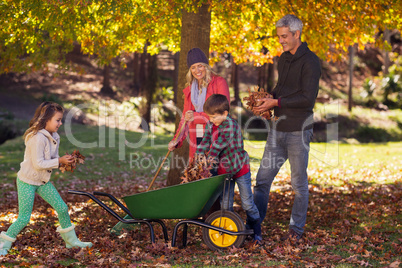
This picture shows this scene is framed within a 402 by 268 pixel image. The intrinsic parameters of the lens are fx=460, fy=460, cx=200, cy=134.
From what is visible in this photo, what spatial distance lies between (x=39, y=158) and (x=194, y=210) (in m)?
1.63

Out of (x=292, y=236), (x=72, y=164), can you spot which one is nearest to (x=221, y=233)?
(x=292, y=236)

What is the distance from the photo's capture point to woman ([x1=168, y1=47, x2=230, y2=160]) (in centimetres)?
535

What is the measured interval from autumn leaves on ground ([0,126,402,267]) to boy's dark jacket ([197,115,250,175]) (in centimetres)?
87

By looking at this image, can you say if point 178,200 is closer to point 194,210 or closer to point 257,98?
point 194,210

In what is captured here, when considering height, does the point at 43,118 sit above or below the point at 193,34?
below

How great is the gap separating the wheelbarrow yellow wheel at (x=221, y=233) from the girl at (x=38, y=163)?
154 centimetres

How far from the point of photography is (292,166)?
5.15 meters

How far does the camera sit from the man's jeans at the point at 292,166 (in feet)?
16.6

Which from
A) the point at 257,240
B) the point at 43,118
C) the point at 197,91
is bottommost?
the point at 257,240

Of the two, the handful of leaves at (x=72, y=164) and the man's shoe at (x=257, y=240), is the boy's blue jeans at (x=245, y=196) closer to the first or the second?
the man's shoe at (x=257, y=240)

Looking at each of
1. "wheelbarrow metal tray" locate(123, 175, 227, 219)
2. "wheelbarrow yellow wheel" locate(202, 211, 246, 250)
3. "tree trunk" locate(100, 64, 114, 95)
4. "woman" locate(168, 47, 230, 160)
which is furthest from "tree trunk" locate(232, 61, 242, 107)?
"wheelbarrow metal tray" locate(123, 175, 227, 219)

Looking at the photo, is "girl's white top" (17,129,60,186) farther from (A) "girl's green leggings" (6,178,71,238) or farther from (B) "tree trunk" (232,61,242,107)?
(B) "tree trunk" (232,61,242,107)

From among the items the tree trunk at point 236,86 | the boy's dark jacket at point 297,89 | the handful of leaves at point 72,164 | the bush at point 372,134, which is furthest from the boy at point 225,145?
the tree trunk at point 236,86

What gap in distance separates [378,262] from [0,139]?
15.0m
